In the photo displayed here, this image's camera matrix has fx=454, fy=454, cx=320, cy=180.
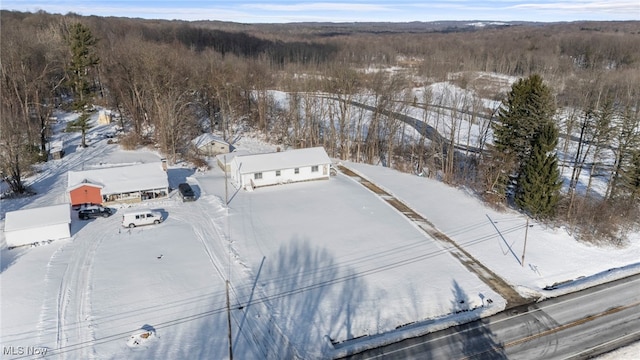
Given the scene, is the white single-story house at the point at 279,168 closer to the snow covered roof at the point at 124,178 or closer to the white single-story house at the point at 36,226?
the snow covered roof at the point at 124,178

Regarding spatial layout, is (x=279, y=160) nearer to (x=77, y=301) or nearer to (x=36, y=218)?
(x=36, y=218)

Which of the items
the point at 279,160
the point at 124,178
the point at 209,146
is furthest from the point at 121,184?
the point at 209,146

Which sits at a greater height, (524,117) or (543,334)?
(524,117)

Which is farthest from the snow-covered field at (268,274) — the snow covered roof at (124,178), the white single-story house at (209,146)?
the white single-story house at (209,146)

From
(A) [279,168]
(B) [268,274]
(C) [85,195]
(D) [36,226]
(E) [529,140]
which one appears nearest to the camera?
(B) [268,274]

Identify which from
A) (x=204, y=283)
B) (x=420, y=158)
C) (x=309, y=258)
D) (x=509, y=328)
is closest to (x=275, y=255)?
(x=309, y=258)

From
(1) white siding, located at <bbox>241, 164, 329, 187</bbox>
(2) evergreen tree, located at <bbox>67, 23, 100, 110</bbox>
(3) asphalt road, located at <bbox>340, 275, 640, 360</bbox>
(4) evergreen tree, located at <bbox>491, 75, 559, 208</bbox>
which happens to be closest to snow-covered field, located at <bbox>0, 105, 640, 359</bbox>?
(3) asphalt road, located at <bbox>340, 275, 640, 360</bbox>
